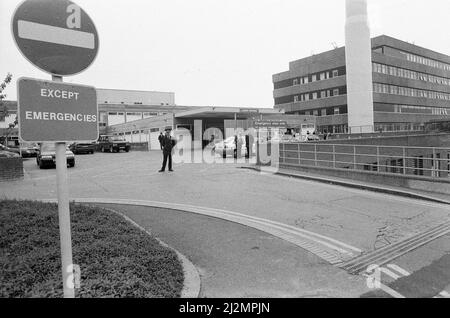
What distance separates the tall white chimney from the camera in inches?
1373

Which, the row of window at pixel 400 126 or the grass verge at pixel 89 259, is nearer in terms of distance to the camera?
the grass verge at pixel 89 259

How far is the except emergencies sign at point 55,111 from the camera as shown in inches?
106

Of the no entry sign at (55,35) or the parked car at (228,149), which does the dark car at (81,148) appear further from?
the no entry sign at (55,35)

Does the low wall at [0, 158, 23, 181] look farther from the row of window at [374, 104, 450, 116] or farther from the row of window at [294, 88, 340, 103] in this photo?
the row of window at [374, 104, 450, 116]

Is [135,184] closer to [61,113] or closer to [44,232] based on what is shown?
[44,232]

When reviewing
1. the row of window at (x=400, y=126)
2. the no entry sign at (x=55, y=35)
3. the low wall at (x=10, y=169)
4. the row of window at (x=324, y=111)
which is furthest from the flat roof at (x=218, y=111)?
the row of window at (x=400, y=126)

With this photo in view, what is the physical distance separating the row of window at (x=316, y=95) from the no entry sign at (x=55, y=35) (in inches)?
2548

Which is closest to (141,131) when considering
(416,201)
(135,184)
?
(135,184)

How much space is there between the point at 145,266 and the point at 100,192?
24.6 ft

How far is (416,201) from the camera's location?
973 cm

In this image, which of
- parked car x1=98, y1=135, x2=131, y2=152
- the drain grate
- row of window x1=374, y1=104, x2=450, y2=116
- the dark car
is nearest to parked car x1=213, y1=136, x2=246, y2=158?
parked car x1=98, y1=135, x2=131, y2=152

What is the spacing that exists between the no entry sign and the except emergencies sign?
0.20m

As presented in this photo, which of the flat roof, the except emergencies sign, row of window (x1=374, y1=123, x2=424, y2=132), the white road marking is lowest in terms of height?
the white road marking

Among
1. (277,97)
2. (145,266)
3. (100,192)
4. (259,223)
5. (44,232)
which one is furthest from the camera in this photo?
(277,97)
